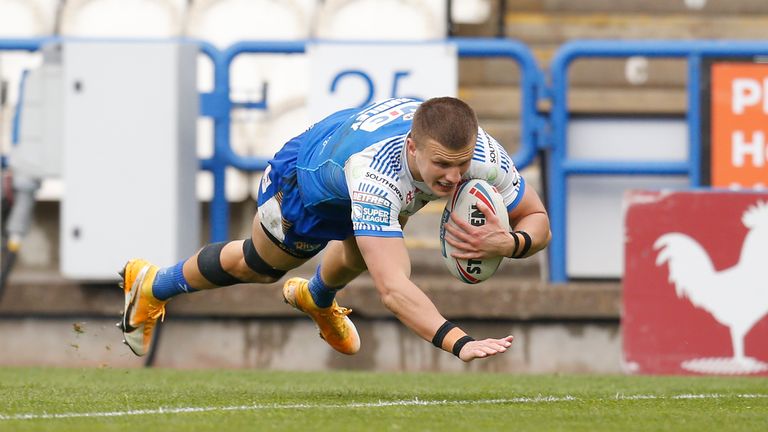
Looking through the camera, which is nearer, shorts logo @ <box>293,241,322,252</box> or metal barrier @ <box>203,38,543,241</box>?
shorts logo @ <box>293,241,322,252</box>

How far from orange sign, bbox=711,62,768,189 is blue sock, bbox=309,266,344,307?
3.43m

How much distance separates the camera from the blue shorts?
7.27m

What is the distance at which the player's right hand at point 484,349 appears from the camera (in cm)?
595

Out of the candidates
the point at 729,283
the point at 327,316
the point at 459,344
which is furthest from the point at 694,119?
the point at 459,344

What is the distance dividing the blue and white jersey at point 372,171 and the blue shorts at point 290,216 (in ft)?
0.29

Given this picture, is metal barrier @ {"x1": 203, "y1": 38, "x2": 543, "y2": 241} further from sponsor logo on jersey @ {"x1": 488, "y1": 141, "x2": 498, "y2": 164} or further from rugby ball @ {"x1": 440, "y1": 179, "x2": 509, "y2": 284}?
rugby ball @ {"x1": 440, "y1": 179, "x2": 509, "y2": 284}

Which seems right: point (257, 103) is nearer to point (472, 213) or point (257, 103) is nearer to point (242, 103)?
point (242, 103)

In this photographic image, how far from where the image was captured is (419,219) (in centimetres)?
1161

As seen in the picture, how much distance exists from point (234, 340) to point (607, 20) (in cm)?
509

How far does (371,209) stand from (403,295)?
1.17 feet

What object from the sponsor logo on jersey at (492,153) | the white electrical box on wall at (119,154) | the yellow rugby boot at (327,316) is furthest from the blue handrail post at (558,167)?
the sponsor logo on jersey at (492,153)

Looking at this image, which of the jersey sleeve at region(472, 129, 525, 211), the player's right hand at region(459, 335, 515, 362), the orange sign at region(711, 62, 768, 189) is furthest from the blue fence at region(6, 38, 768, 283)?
the player's right hand at region(459, 335, 515, 362)

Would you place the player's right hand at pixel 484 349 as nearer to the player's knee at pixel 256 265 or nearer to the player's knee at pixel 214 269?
the player's knee at pixel 256 265

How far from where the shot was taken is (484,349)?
5996mm
